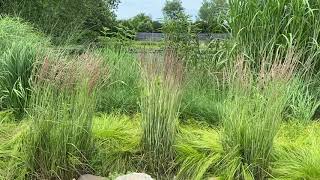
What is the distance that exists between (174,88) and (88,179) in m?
0.97

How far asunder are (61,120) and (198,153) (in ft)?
3.55

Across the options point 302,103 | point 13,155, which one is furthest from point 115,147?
point 302,103

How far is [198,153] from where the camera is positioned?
4309 mm

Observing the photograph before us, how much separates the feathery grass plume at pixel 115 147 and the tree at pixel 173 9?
399cm

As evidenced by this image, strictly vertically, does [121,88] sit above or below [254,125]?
below

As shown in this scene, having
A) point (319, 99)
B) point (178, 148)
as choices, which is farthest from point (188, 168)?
point (319, 99)

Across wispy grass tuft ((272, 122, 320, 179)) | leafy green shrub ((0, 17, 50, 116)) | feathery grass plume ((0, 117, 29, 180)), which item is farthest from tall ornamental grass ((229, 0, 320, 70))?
feathery grass plume ((0, 117, 29, 180))

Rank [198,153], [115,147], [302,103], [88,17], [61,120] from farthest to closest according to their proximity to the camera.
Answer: [88,17]
[302,103]
[115,147]
[198,153]
[61,120]

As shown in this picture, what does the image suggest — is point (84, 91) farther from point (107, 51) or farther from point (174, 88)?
point (107, 51)

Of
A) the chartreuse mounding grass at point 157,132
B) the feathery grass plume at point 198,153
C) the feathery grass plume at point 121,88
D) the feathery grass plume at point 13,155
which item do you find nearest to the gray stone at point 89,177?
the chartreuse mounding grass at point 157,132

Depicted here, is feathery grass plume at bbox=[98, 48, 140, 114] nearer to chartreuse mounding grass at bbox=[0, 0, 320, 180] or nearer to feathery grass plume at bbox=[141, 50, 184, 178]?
chartreuse mounding grass at bbox=[0, 0, 320, 180]

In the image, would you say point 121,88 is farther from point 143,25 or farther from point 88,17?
point 88,17

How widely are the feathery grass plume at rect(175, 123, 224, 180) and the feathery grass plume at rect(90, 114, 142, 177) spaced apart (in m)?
0.36

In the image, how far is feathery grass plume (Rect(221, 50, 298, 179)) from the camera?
13.3ft
